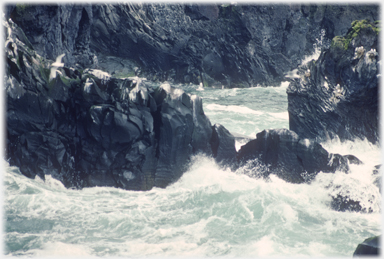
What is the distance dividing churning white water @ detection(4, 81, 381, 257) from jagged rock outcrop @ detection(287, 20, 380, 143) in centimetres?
229

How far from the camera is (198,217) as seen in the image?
10031 mm

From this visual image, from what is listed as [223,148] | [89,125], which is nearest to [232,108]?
[223,148]

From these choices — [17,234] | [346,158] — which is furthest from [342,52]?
[17,234]

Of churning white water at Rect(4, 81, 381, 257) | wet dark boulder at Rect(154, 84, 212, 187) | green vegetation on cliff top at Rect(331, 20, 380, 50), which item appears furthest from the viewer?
green vegetation on cliff top at Rect(331, 20, 380, 50)

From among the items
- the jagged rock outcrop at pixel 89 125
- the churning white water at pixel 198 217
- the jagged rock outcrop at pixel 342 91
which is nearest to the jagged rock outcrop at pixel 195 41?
the jagged rock outcrop at pixel 342 91

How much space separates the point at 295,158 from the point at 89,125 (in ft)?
21.9

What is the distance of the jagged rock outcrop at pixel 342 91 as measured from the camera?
13867 millimetres

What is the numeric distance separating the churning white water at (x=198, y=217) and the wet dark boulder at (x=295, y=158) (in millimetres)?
274

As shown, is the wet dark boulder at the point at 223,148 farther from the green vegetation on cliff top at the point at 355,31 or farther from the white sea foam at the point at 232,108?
the white sea foam at the point at 232,108

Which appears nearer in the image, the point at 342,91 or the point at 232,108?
the point at 342,91

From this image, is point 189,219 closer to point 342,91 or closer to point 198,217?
point 198,217

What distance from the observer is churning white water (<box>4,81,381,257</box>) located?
8453 mm

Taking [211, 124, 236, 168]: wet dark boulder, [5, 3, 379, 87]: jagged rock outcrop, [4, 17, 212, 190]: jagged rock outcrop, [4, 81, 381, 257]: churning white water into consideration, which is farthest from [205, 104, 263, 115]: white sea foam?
[4, 17, 212, 190]: jagged rock outcrop

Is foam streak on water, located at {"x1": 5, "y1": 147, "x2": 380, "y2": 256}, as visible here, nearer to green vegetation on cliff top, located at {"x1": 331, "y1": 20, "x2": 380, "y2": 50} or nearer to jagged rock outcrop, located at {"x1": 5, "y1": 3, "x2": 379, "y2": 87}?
green vegetation on cliff top, located at {"x1": 331, "y1": 20, "x2": 380, "y2": 50}
